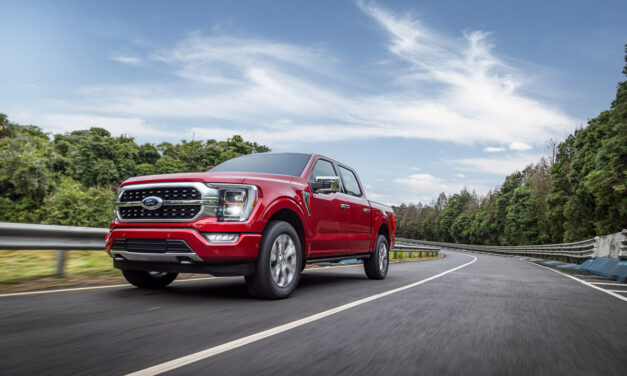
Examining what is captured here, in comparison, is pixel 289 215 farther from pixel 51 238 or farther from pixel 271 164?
pixel 51 238

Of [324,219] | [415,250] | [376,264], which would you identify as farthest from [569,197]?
[324,219]

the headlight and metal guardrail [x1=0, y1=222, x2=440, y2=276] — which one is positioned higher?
the headlight

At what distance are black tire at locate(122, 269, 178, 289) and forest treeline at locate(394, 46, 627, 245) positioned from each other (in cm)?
2874

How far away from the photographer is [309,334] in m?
3.79

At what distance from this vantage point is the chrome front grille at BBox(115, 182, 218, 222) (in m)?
5.18

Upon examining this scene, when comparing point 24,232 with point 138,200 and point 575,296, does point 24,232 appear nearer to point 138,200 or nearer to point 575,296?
point 138,200

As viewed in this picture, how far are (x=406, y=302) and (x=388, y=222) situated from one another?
4377mm

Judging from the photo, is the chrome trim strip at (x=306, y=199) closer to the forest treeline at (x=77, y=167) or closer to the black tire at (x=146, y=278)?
the black tire at (x=146, y=278)

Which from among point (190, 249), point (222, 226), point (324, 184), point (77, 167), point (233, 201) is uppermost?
point (77, 167)

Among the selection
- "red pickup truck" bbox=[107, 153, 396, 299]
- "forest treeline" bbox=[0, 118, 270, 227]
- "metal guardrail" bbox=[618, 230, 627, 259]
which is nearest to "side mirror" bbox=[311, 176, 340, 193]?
"red pickup truck" bbox=[107, 153, 396, 299]

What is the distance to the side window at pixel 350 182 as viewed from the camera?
27.1 ft

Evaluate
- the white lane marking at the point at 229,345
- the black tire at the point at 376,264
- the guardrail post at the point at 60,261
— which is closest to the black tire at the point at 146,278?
the guardrail post at the point at 60,261

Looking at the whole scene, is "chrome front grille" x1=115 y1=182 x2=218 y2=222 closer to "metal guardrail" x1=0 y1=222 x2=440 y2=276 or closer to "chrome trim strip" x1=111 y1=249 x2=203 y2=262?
"chrome trim strip" x1=111 y1=249 x2=203 y2=262

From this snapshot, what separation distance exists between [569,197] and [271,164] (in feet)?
143
